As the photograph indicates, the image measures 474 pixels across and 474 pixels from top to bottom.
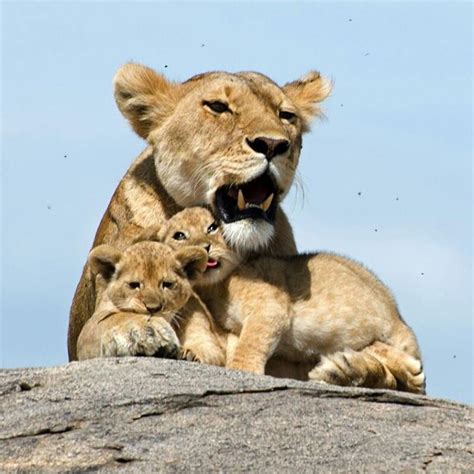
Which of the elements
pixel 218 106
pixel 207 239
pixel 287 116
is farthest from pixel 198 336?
pixel 287 116

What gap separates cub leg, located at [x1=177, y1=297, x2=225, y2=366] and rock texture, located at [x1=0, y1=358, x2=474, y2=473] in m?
0.68

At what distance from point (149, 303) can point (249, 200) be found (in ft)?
3.16

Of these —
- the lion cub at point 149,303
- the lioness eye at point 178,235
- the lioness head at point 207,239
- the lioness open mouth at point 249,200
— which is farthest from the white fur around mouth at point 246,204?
the lion cub at point 149,303

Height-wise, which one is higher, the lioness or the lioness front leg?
the lioness

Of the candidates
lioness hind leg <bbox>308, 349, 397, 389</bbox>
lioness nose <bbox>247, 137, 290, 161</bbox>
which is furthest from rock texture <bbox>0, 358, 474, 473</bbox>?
lioness nose <bbox>247, 137, 290, 161</bbox>

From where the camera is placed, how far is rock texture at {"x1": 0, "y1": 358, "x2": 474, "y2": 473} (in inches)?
251

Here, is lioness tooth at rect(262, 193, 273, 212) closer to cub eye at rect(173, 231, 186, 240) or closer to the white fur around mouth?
the white fur around mouth

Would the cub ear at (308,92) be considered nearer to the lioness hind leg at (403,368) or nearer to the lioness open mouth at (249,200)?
the lioness open mouth at (249,200)

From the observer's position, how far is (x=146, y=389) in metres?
6.98

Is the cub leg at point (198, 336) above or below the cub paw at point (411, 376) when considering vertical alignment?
above

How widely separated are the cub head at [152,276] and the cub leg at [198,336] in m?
0.10

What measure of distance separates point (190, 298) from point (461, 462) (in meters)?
2.32

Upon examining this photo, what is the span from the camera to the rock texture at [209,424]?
6.37 metres

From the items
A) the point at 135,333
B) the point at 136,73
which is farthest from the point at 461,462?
the point at 136,73
